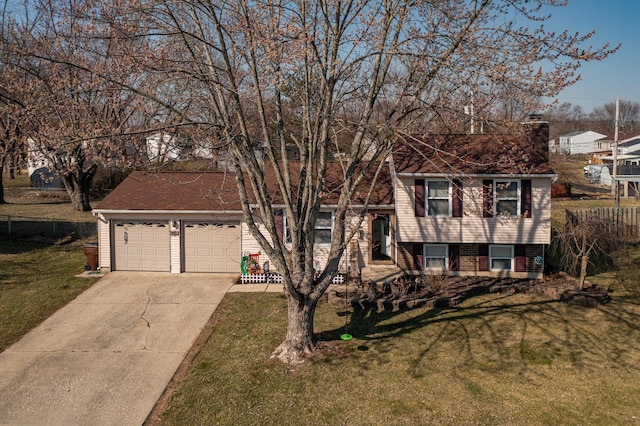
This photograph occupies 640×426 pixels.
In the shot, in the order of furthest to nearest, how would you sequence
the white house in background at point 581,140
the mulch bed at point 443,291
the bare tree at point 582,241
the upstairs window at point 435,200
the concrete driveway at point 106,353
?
1. the white house in background at point 581,140
2. the upstairs window at point 435,200
3. the bare tree at point 582,241
4. the mulch bed at point 443,291
5. the concrete driveway at point 106,353

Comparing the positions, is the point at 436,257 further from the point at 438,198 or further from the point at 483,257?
the point at 438,198

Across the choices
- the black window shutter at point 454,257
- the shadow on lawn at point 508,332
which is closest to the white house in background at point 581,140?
the black window shutter at point 454,257

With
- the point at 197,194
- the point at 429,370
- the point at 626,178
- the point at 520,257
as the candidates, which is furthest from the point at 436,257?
the point at 626,178

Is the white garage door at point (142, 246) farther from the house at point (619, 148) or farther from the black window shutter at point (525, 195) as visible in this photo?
the house at point (619, 148)

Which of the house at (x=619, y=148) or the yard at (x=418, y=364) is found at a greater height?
the house at (x=619, y=148)

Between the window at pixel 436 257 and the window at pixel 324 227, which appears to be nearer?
the window at pixel 436 257

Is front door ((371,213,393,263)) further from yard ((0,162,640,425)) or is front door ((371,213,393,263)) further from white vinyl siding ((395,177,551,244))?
yard ((0,162,640,425))

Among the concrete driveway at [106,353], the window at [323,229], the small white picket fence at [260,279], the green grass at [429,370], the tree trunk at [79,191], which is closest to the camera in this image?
the green grass at [429,370]

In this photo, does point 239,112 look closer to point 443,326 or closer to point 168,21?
point 168,21
